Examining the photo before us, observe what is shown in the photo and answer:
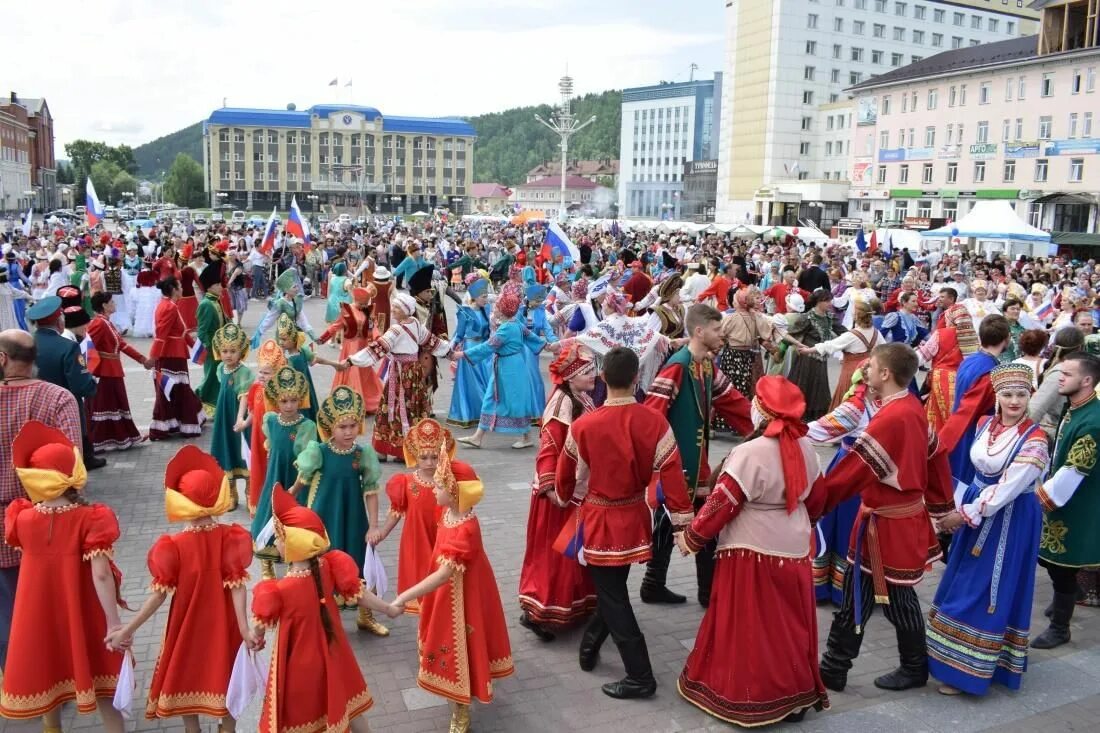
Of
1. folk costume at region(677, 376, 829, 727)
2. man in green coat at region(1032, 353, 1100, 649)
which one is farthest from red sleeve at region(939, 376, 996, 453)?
folk costume at region(677, 376, 829, 727)

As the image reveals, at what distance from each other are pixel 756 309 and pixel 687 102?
3897 inches

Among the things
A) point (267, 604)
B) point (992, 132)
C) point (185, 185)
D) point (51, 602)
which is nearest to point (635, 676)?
point (267, 604)

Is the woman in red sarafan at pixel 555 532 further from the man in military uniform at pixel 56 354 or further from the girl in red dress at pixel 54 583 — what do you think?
the man in military uniform at pixel 56 354

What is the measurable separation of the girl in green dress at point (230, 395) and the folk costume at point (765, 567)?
4417 millimetres

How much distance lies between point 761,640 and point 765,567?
0.36 m

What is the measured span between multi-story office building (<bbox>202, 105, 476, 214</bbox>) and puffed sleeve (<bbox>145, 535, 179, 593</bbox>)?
103354 mm

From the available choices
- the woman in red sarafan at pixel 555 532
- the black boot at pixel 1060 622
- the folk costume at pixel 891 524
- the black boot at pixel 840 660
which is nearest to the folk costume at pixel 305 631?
the woman in red sarafan at pixel 555 532

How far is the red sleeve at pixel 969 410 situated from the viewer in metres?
6.05

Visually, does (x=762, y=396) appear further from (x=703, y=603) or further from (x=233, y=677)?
(x=233, y=677)

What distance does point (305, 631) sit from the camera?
3.55 m

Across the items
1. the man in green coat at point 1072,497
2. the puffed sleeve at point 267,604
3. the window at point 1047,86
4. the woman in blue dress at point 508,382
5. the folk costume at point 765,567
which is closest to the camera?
the puffed sleeve at point 267,604

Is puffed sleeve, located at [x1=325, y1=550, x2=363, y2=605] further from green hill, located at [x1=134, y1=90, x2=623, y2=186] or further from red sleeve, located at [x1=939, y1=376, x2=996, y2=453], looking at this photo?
green hill, located at [x1=134, y1=90, x2=623, y2=186]

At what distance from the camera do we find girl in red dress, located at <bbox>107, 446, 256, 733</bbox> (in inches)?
149

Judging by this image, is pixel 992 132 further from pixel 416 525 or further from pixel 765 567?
pixel 416 525
